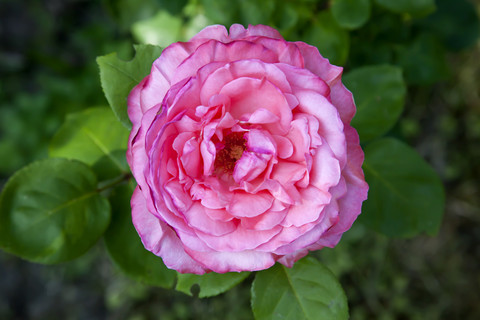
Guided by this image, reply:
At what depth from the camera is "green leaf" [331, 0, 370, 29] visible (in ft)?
4.10

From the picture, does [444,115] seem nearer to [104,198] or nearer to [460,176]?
[460,176]

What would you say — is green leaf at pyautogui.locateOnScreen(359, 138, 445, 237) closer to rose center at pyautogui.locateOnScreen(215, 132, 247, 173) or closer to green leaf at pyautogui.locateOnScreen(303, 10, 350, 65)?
green leaf at pyautogui.locateOnScreen(303, 10, 350, 65)

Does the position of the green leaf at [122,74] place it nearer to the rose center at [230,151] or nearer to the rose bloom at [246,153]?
the rose bloom at [246,153]

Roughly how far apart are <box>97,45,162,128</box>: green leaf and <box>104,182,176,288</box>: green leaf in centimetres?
27

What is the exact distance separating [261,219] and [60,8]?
2.08m

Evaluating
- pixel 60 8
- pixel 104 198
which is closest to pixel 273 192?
pixel 104 198

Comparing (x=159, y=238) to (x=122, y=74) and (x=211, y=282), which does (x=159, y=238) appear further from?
(x=122, y=74)

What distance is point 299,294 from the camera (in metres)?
A: 0.96

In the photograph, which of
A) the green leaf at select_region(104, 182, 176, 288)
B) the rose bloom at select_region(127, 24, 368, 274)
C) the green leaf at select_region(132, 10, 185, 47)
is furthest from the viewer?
the green leaf at select_region(132, 10, 185, 47)

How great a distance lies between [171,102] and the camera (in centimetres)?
75

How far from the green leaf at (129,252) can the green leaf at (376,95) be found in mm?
676

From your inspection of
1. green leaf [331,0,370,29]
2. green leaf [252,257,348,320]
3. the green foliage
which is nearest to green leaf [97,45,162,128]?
green leaf [252,257,348,320]

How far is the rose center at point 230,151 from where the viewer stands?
0.97m

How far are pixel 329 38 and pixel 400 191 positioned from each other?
1.73ft
